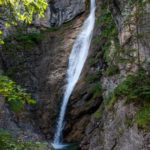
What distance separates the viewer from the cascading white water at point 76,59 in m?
16.2

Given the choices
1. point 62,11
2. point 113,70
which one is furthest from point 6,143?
point 62,11

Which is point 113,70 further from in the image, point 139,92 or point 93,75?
point 93,75

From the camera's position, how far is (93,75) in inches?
608

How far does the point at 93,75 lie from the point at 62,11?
974 centimetres

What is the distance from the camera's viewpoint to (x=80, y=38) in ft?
67.3

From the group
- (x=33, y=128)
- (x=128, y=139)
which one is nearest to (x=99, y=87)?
(x=33, y=128)

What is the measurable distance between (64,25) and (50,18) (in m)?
1.29

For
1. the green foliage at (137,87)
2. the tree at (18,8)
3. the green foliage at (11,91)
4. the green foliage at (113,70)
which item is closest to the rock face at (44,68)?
the green foliage at (113,70)

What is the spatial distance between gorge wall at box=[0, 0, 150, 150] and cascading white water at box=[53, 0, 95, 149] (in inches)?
15.4

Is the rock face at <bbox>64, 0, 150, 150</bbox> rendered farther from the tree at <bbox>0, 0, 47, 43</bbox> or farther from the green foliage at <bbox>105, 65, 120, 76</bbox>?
the tree at <bbox>0, 0, 47, 43</bbox>

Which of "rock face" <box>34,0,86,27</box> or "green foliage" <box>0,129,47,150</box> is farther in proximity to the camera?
"rock face" <box>34,0,86,27</box>

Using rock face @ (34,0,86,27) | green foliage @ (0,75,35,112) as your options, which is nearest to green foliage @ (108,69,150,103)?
green foliage @ (0,75,35,112)

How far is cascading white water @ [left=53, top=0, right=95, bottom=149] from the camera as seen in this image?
637 inches

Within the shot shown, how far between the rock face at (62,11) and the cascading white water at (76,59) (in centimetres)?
132
